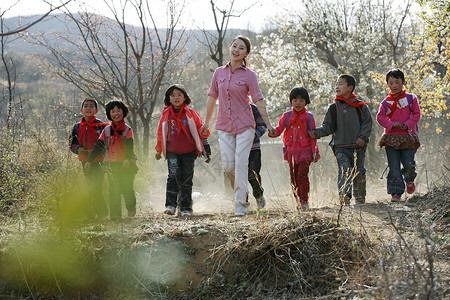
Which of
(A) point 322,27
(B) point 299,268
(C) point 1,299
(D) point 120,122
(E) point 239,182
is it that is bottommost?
(C) point 1,299

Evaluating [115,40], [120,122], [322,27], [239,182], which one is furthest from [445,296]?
[322,27]

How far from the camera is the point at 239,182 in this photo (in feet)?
14.7

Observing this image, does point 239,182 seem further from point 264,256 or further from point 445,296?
point 445,296

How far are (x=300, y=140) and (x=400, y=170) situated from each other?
130cm

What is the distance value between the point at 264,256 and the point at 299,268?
0.98 feet

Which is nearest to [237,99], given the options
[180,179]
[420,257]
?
[180,179]

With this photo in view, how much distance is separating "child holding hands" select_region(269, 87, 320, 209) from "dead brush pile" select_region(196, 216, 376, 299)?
197 cm

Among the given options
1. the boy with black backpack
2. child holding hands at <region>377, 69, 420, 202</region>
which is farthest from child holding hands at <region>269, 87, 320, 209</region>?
child holding hands at <region>377, 69, 420, 202</region>

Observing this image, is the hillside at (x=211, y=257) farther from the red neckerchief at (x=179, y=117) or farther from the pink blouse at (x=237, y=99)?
the red neckerchief at (x=179, y=117)

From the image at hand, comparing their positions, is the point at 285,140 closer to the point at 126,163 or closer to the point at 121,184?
the point at 126,163

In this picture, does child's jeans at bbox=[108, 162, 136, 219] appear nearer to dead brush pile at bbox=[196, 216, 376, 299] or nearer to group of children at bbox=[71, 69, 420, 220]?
group of children at bbox=[71, 69, 420, 220]

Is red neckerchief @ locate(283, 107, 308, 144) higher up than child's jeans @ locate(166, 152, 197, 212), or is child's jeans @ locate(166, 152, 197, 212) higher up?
red neckerchief @ locate(283, 107, 308, 144)

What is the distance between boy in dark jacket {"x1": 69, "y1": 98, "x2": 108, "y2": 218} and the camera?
516cm

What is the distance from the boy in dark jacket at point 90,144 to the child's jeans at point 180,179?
35.5 inches
